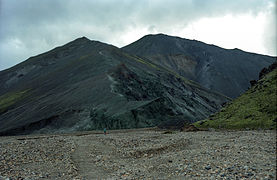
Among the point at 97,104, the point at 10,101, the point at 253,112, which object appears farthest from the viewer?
the point at 10,101

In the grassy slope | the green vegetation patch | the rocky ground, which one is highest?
the green vegetation patch

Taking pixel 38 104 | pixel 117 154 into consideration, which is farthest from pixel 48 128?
pixel 117 154

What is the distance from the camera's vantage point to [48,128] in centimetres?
5453

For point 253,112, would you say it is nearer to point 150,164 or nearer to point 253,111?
point 253,111

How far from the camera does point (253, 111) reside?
3253cm

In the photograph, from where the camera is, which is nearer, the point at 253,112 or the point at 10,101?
the point at 253,112

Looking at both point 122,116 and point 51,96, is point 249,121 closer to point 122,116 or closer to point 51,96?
point 122,116

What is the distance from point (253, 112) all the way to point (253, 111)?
218 millimetres

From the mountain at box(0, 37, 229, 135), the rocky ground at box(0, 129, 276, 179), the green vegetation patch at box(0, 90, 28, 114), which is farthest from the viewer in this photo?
the green vegetation patch at box(0, 90, 28, 114)

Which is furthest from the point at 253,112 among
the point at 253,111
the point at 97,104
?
the point at 97,104

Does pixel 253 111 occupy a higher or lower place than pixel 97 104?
lower

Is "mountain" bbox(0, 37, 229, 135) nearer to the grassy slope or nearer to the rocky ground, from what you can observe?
the grassy slope

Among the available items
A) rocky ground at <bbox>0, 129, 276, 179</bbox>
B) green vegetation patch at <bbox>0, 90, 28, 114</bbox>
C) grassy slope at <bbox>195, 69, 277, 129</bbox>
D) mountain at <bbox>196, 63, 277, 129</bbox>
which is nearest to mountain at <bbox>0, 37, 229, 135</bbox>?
green vegetation patch at <bbox>0, 90, 28, 114</bbox>

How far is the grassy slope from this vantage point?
30.3 meters
